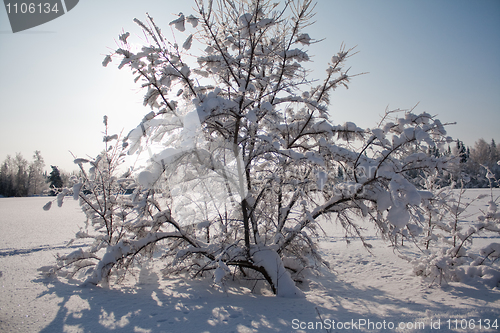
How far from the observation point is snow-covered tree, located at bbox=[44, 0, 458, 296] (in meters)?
3.60

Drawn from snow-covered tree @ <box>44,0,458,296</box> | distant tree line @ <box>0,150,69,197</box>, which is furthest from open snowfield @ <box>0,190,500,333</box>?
distant tree line @ <box>0,150,69,197</box>

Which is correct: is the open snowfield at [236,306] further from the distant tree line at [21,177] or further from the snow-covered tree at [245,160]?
the distant tree line at [21,177]

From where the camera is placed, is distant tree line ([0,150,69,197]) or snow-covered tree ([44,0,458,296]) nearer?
snow-covered tree ([44,0,458,296])

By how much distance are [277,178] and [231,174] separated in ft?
3.33

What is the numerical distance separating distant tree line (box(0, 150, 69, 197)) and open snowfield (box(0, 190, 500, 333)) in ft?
161

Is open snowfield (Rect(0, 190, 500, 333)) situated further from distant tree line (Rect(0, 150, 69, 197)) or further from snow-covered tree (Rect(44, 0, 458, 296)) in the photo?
distant tree line (Rect(0, 150, 69, 197))

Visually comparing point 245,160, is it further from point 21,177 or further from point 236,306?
point 21,177

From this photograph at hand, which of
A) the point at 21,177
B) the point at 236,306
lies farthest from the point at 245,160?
the point at 21,177

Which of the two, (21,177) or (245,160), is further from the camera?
(21,177)

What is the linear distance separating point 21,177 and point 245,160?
6045cm

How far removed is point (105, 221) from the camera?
193 inches

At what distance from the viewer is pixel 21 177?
46.3 m

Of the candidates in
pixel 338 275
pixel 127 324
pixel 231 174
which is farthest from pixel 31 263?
pixel 338 275

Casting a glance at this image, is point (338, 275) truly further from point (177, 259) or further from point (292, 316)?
point (177, 259)
